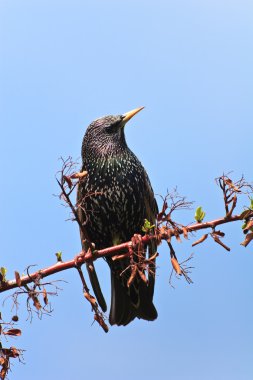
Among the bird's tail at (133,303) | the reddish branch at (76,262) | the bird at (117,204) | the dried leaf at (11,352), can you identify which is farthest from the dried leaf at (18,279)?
the bird's tail at (133,303)

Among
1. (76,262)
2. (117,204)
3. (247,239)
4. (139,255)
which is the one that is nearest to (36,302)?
(76,262)

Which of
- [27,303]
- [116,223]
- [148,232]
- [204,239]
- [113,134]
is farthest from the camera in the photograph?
[113,134]

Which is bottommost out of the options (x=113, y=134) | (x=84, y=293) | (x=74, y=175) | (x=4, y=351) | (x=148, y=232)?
(x=4, y=351)

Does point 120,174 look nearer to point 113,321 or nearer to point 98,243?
point 98,243

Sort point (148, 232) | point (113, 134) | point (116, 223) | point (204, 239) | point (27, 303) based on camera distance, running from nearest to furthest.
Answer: point (204, 239) → point (27, 303) → point (148, 232) → point (116, 223) → point (113, 134)

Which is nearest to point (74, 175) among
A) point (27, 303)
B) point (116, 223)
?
point (27, 303)

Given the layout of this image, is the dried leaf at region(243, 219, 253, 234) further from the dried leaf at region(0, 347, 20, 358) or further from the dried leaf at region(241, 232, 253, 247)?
the dried leaf at region(0, 347, 20, 358)

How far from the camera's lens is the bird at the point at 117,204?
4793 mm

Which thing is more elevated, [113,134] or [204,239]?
[113,134]

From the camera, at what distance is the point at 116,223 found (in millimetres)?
4801

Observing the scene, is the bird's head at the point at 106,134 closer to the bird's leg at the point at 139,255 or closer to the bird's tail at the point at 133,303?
the bird's tail at the point at 133,303

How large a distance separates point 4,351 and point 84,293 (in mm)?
399

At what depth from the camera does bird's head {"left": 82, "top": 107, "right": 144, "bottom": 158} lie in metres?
5.06

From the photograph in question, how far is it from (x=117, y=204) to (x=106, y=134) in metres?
0.63
